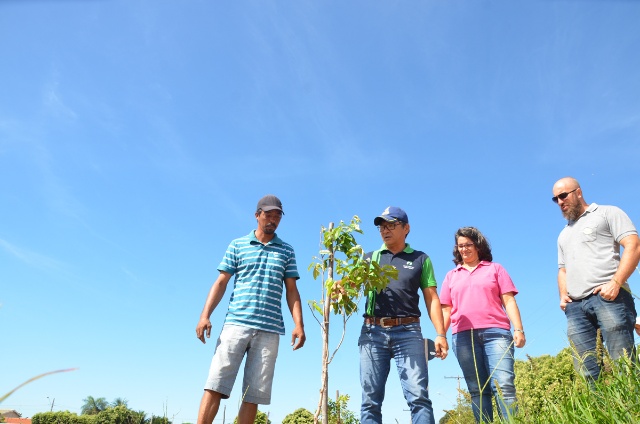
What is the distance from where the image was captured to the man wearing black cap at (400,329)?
4664 mm

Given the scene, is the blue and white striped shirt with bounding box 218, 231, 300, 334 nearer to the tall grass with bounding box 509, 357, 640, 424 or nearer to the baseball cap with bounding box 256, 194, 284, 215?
the baseball cap with bounding box 256, 194, 284, 215

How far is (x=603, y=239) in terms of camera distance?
4957 mm

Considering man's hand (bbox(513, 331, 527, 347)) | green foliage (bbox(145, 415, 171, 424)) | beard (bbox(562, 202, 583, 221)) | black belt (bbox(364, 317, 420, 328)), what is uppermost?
beard (bbox(562, 202, 583, 221))

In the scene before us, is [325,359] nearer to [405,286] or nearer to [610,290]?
[405,286]

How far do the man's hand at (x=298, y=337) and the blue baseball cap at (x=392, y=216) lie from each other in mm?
1304

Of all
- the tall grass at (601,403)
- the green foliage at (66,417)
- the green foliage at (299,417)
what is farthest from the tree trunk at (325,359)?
the green foliage at (66,417)

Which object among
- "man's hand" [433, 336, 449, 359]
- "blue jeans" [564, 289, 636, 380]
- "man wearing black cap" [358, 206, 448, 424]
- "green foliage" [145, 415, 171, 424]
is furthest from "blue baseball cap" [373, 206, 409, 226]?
"green foliage" [145, 415, 171, 424]

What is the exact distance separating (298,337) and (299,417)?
10565mm

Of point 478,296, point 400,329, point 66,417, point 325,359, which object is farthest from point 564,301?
point 66,417

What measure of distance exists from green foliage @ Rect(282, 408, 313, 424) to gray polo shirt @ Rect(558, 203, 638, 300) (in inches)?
441

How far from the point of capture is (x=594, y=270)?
4.87 meters

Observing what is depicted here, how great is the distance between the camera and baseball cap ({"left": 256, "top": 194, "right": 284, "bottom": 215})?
5.56 m

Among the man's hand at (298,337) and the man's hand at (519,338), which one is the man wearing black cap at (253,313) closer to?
the man's hand at (298,337)

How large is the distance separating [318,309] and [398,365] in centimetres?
168
